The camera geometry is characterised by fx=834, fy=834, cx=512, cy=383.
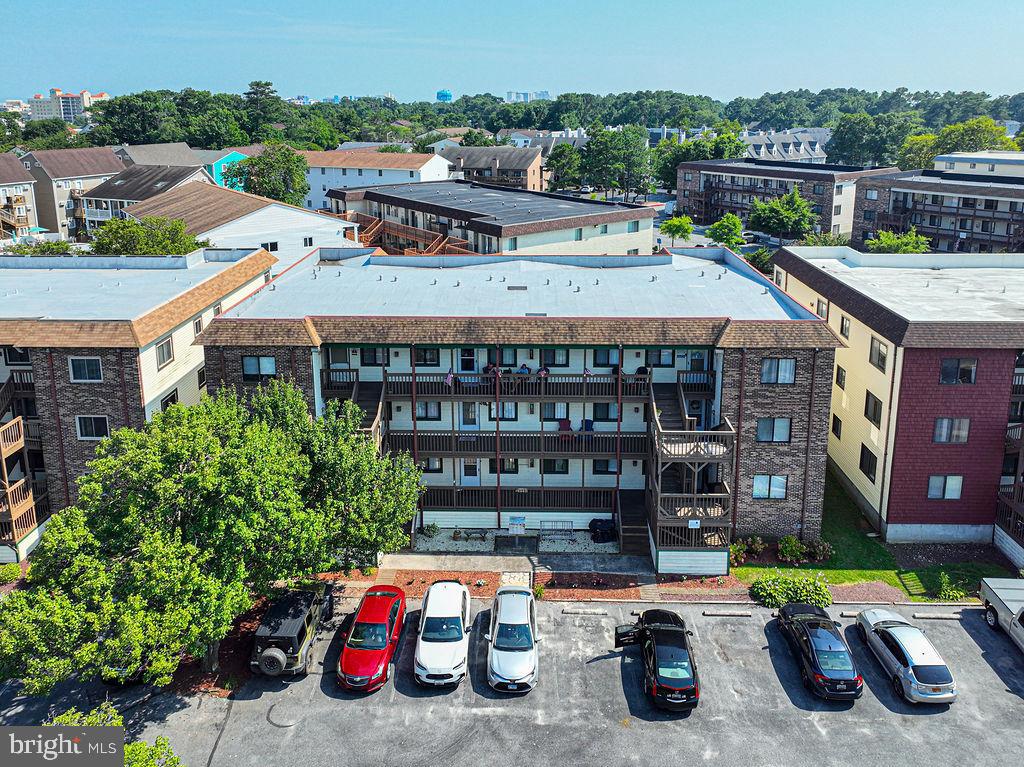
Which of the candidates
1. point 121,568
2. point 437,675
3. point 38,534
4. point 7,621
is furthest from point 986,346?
point 38,534

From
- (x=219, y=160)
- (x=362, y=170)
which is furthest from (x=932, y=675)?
(x=219, y=160)

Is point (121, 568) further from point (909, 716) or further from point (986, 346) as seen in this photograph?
point (986, 346)

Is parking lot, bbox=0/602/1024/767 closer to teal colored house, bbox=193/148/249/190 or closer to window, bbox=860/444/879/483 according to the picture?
window, bbox=860/444/879/483

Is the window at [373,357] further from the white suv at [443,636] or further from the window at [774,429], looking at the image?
the window at [774,429]

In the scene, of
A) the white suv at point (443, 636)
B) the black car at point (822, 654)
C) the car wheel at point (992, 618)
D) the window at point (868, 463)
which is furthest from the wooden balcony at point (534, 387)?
the car wheel at point (992, 618)

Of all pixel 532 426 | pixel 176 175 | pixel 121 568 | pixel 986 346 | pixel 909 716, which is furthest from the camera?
pixel 176 175

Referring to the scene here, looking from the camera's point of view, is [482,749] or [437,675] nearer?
[482,749]
